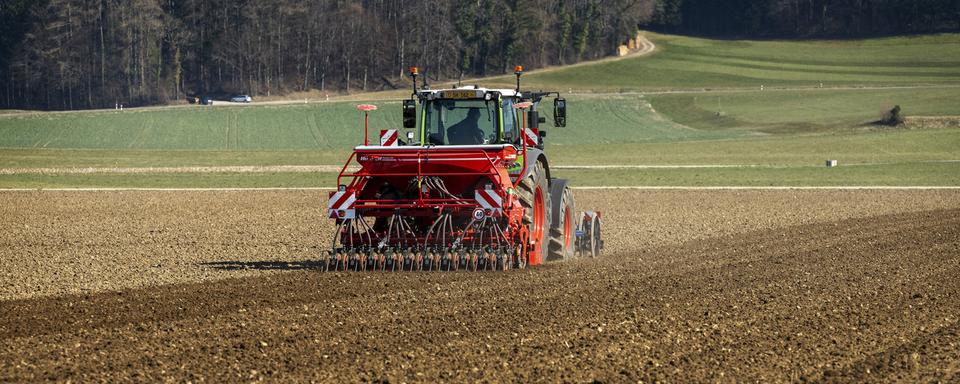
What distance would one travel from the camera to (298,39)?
103500mm

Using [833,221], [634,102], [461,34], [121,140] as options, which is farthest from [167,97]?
[833,221]

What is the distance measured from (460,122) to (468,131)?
7.6 inches

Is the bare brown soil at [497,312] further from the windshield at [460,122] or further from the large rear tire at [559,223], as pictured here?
the windshield at [460,122]

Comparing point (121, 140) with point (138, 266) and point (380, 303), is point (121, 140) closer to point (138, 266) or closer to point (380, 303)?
point (138, 266)

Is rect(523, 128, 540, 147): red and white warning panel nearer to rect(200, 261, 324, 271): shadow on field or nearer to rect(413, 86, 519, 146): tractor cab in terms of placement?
rect(413, 86, 519, 146): tractor cab

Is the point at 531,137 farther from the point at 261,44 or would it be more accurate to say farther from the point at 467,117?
the point at 261,44

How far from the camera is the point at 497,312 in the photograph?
448 inches

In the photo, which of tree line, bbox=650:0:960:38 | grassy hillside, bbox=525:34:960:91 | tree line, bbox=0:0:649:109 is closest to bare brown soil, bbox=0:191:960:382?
grassy hillside, bbox=525:34:960:91

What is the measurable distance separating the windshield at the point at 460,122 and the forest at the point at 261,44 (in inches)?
3293

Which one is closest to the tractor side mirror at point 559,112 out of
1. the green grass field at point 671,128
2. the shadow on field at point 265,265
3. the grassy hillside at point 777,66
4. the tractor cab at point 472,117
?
the tractor cab at point 472,117

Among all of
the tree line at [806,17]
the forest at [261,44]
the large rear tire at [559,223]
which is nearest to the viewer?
the large rear tire at [559,223]

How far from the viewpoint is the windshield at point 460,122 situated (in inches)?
636

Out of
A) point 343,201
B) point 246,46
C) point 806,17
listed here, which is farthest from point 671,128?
point 806,17

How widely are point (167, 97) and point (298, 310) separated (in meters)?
89.3
